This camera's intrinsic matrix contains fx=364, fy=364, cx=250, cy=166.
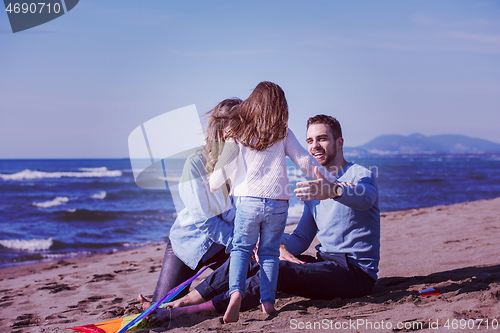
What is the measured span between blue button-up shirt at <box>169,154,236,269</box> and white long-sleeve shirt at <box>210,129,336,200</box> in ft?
0.82

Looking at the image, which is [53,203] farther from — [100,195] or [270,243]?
[270,243]

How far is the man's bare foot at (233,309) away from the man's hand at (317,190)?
30.6 inches

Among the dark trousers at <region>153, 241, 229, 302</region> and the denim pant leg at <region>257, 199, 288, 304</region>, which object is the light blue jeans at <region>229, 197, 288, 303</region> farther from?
the dark trousers at <region>153, 241, 229, 302</region>

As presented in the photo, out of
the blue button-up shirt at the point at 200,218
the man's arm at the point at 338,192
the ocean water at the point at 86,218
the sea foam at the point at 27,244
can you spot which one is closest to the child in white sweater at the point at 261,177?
the man's arm at the point at 338,192

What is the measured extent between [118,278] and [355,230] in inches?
126

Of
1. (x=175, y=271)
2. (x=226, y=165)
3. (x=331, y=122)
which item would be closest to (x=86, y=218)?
(x=175, y=271)

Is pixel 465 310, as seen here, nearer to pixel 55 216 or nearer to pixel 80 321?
pixel 80 321

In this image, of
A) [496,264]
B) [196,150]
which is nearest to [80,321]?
[196,150]

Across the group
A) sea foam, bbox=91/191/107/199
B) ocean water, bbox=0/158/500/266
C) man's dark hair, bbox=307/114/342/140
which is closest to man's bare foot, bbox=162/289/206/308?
man's dark hair, bbox=307/114/342/140

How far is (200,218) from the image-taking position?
273 cm

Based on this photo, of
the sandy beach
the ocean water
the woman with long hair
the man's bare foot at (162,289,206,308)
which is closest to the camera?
the sandy beach

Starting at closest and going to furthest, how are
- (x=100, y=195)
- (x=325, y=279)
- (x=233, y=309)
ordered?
(x=233, y=309), (x=325, y=279), (x=100, y=195)

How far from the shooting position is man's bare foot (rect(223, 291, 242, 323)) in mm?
2332

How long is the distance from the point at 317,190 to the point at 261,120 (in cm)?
61
